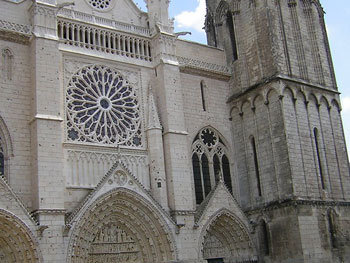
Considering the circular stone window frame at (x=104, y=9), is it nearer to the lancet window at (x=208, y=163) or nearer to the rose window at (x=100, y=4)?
the rose window at (x=100, y=4)

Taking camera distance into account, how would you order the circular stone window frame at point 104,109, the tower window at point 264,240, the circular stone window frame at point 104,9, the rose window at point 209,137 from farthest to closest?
the rose window at point 209,137 → the circular stone window frame at point 104,9 → the tower window at point 264,240 → the circular stone window frame at point 104,109

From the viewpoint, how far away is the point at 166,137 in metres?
20.8

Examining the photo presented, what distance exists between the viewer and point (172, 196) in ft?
65.6

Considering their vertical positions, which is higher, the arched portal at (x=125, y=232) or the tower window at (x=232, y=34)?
the tower window at (x=232, y=34)

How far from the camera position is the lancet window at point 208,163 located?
2189 cm

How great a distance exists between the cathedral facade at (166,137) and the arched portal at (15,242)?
0.04 metres

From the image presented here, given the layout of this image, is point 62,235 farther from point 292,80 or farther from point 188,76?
point 292,80

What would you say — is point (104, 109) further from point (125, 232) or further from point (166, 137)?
point (125, 232)

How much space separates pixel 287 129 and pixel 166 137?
4734 millimetres

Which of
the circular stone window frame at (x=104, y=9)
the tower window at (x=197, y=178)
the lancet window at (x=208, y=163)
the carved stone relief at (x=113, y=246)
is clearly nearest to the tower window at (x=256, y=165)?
the lancet window at (x=208, y=163)

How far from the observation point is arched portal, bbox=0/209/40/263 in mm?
16234

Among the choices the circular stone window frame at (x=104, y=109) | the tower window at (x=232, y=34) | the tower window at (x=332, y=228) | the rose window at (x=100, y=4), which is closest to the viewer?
the circular stone window frame at (x=104, y=109)

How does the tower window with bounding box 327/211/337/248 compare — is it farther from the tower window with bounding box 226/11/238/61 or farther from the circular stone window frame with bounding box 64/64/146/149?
the tower window with bounding box 226/11/238/61

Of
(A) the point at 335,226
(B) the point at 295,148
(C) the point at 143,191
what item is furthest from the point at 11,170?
(A) the point at 335,226
